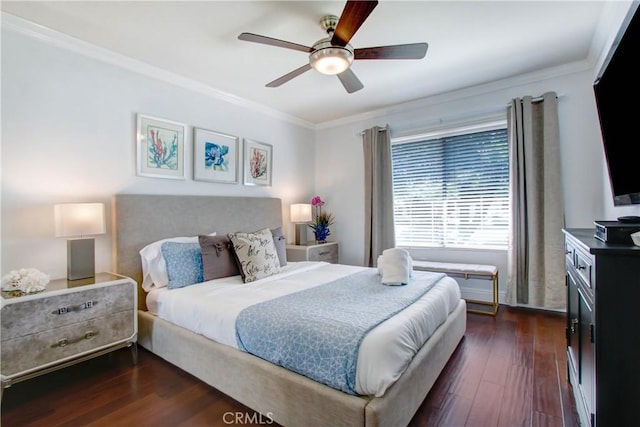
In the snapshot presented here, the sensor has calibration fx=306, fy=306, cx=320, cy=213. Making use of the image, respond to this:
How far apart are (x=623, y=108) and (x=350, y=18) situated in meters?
1.52

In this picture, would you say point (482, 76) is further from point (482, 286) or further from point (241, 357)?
point (241, 357)

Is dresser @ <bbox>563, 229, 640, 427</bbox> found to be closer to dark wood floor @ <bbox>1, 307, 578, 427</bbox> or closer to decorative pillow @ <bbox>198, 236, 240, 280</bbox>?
dark wood floor @ <bbox>1, 307, 578, 427</bbox>

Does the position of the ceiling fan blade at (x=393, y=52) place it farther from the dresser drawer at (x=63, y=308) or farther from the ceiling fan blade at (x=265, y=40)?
the dresser drawer at (x=63, y=308)

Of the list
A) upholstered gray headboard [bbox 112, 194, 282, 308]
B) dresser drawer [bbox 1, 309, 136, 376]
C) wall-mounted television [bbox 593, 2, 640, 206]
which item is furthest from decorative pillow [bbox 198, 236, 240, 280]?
wall-mounted television [bbox 593, 2, 640, 206]

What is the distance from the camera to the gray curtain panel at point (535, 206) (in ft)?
10.6

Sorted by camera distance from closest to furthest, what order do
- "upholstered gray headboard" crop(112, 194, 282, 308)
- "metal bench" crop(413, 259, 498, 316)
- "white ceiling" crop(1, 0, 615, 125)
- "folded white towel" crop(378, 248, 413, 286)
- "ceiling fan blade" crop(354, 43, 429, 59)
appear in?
"ceiling fan blade" crop(354, 43, 429, 59) < "white ceiling" crop(1, 0, 615, 125) < "folded white towel" crop(378, 248, 413, 286) < "upholstered gray headboard" crop(112, 194, 282, 308) < "metal bench" crop(413, 259, 498, 316)

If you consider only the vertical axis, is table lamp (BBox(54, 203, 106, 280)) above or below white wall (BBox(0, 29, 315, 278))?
below

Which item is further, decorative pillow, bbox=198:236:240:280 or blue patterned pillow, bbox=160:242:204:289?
A: decorative pillow, bbox=198:236:240:280

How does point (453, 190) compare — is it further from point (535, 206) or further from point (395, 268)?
point (395, 268)

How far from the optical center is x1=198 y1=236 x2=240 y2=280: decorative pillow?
2776 millimetres

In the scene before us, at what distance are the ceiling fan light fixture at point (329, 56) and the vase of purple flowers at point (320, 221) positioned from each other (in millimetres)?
2671

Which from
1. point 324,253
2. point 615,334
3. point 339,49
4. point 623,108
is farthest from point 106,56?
point 615,334

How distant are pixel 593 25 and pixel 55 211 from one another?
4.50 metres

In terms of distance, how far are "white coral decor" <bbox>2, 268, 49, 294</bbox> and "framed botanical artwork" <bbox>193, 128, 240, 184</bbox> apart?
5.54 ft
